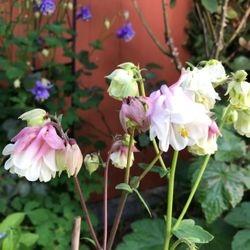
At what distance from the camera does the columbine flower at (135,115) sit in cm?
80

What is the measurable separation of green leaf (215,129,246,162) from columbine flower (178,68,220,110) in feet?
4.04

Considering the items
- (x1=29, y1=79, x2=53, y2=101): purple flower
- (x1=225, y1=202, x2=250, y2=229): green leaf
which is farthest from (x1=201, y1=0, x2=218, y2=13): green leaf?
(x1=225, y1=202, x2=250, y2=229): green leaf

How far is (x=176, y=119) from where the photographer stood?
749mm

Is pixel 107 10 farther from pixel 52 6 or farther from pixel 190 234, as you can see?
pixel 190 234

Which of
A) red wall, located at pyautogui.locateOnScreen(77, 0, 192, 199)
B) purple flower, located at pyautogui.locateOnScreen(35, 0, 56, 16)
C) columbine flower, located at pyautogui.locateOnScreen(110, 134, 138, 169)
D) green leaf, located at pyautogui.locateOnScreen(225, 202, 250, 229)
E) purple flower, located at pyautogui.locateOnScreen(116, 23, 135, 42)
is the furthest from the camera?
red wall, located at pyautogui.locateOnScreen(77, 0, 192, 199)

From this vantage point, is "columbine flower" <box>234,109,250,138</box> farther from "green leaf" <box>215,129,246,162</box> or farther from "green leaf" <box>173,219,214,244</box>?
"green leaf" <box>215,129,246,162</box>

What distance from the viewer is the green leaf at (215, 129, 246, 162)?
2043 mm

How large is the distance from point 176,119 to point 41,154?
22 centimetres

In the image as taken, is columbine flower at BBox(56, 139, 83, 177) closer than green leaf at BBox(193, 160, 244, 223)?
Yes

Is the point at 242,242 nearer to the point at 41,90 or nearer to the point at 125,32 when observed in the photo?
the point at 41,90

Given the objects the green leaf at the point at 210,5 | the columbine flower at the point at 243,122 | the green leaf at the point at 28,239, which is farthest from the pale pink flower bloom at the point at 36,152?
the green leaf at the point at 210,5

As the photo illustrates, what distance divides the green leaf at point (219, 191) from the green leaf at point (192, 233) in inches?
38.3

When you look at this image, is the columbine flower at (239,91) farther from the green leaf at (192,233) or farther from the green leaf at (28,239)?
the green leaf at (28,239)

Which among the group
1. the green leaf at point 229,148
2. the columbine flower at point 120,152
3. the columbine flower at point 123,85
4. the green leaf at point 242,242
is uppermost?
the columbine flower at point 123,85
